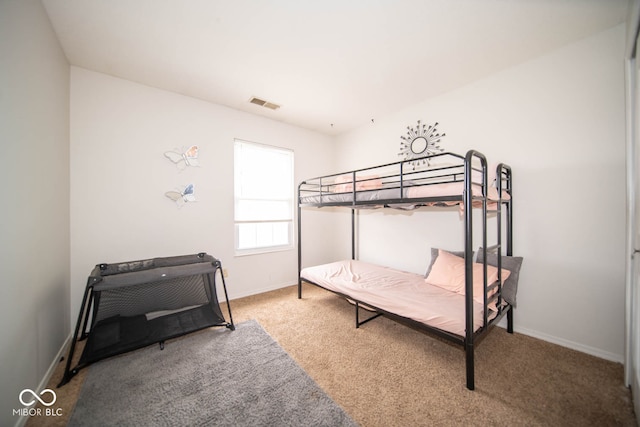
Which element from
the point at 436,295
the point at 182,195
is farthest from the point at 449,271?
the point at 182,195

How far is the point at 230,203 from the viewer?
3.25 metres

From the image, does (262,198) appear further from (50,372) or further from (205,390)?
(50,372)

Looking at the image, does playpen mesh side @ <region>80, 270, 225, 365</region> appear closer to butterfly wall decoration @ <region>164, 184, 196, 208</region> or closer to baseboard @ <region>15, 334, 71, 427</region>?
baseboard @ <region>15, 334, 71, 427</region>

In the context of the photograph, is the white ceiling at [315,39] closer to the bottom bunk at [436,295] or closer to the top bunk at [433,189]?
the top bunk at [433,189]

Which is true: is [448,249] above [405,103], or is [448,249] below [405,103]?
below

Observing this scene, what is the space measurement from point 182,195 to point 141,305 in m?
1.29

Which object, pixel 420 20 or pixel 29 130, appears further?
pixel 420 20

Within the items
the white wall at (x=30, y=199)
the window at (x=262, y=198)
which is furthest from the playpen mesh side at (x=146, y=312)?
the window at (x=262, y=198)

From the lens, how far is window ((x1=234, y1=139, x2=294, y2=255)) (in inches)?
134

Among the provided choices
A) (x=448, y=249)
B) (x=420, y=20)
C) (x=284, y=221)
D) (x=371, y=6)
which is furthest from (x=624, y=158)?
(x=284, y=221)

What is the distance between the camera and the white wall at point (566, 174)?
186 centimetres

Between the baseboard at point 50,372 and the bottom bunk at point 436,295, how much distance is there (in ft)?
7.46

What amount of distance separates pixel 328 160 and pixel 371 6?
9.08 ft

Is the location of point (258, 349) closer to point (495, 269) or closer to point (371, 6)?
point (495, 269)
